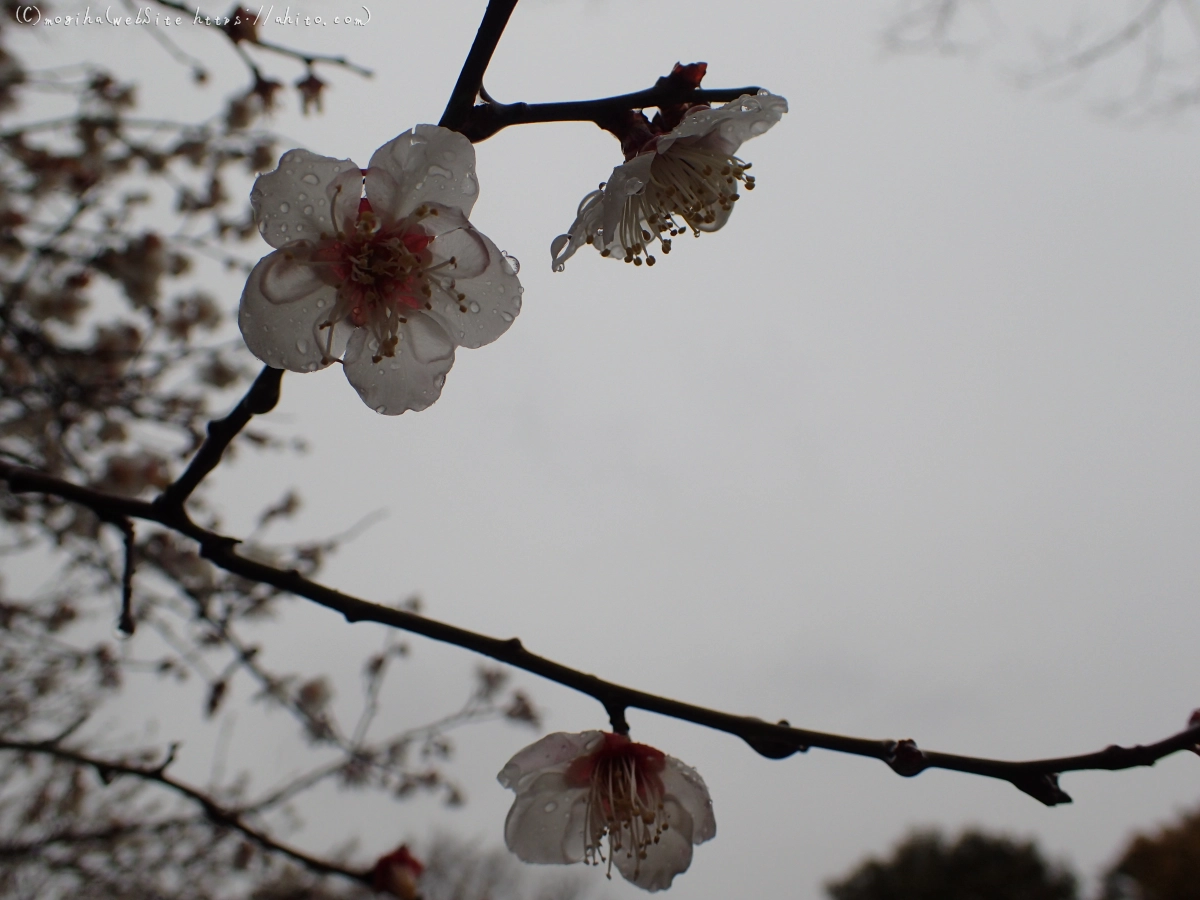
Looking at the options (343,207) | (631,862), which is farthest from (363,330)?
(631,862)

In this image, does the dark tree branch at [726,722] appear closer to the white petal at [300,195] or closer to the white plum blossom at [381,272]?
the white plum blossom at [381,272]

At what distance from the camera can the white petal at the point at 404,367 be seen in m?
1.06

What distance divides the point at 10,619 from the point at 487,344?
3588 millimetres

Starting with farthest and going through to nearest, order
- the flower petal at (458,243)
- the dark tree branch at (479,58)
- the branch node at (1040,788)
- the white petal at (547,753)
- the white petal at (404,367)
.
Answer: the white petal at (547,753)
the white petal at (404,367)
the flower petal at (458,243)
the branch node at (1040,788)
the dark tree branch at (479,58)

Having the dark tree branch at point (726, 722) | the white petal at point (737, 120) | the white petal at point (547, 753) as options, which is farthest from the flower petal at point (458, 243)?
the white petal at point (547, 753)

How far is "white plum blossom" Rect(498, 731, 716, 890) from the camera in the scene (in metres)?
1.21

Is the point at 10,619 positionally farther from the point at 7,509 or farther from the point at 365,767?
the point at 365,767

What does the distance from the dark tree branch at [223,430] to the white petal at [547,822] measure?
70 cm

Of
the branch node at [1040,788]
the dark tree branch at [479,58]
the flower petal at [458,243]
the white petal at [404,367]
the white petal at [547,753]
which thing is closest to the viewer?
the dark tree branch at [479,58]

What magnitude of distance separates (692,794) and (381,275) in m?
0.95

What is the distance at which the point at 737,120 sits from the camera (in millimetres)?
994

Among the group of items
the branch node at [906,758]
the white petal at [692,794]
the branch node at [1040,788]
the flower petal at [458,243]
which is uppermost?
the flower petal at [458,243]

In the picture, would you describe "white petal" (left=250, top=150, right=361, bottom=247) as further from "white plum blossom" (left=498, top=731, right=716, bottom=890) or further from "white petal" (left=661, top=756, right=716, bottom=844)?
"white petal" (left=661, top=756, right=716, bottom=844)

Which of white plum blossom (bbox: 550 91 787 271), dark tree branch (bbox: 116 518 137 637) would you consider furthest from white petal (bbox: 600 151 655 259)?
dark tree branch (bbox: 116 518 137 637)
